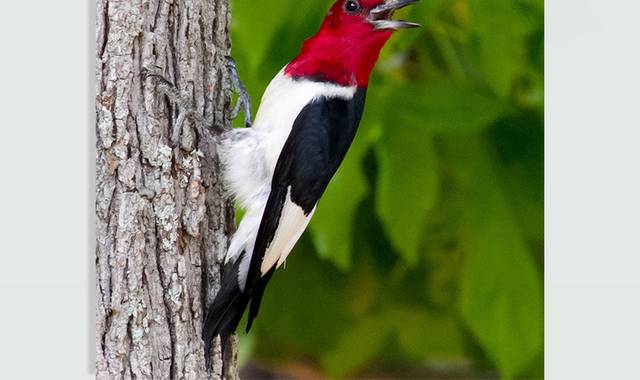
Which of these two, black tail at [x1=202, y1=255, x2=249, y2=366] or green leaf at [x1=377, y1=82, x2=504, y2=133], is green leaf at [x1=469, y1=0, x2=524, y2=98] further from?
black tail at [x1=202, y1=255, x2=249, y2=366]

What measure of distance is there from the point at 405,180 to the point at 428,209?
97mm

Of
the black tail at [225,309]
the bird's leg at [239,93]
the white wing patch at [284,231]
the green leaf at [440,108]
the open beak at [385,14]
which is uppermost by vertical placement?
the open beak at [385,14]

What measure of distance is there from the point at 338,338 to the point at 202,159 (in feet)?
3.83

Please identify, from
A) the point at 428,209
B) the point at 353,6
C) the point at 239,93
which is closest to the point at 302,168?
the point at 239,93

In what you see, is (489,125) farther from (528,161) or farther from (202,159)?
(202,159)

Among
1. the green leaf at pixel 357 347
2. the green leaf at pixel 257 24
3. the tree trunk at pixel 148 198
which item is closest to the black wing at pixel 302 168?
the tree trunk at pixel 148 198

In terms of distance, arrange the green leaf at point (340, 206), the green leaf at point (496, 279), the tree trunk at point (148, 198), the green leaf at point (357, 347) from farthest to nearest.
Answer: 1. the green leaf at point (357, 347)
2. the green leaf at point (496, 279)
3. the green leaf at point (340, 206)
4. the tree trunk at point (148, 198)

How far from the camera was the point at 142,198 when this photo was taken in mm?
1909

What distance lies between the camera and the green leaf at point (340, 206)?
2410mm

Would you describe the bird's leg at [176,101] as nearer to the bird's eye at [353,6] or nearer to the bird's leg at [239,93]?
the bird's leg at [239,93]

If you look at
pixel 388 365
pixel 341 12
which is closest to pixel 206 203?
pixel 341 12

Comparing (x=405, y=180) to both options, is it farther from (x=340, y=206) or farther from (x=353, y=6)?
(x=353, y=6)

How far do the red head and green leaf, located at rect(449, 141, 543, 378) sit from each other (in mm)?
719

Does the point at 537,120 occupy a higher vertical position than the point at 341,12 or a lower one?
lower
